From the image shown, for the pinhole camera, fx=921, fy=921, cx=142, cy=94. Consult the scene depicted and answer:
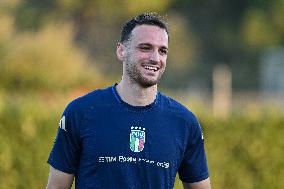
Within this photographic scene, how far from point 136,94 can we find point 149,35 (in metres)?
0.39

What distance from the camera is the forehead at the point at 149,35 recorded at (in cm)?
571

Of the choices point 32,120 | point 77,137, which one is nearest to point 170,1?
point 32,120

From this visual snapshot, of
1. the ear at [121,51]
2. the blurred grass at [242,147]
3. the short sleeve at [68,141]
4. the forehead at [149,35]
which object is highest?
the forehead at [149,35]

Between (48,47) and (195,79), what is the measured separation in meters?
19.6

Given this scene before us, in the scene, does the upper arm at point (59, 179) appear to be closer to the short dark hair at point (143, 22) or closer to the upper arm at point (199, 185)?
the upper arm at point (199, 185)

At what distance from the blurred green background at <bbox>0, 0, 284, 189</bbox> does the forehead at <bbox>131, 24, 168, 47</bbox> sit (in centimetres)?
698

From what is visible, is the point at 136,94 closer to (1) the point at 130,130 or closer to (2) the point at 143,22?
(1) the point at 130,130

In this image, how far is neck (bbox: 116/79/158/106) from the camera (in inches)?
228

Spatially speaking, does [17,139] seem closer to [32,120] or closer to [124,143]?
[32,120]

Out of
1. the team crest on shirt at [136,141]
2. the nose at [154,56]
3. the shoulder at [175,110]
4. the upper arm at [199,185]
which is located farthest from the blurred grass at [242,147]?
the nose at [154,56]

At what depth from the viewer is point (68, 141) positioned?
18.8 feet

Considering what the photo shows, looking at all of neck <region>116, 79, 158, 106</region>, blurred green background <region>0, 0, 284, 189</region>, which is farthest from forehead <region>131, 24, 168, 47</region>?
blurred green background <region>0, 0, 284, 189</region>

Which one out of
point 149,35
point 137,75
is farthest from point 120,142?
point 149,35

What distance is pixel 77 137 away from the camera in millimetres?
5750
